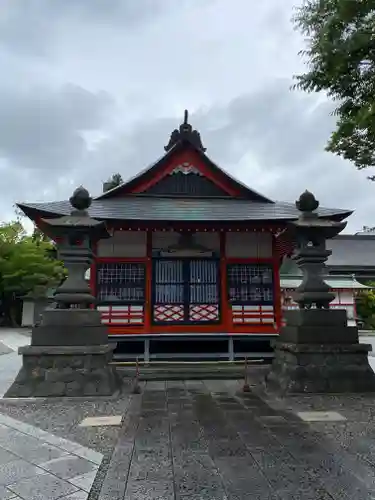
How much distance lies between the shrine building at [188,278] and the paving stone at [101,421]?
4.30 metres

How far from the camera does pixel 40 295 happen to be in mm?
23594

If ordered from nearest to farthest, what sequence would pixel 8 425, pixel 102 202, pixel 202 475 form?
pixel 202 475, pixel 8 425, pixel 102 202

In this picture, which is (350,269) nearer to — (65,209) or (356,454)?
(65,209)

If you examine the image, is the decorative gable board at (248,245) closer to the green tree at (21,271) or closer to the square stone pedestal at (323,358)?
the square stone pedestal at (323,358)

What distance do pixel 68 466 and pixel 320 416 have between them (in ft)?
11.5

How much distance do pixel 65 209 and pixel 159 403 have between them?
5841 millimetres

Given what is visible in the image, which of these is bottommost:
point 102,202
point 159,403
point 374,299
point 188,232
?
point 159,403

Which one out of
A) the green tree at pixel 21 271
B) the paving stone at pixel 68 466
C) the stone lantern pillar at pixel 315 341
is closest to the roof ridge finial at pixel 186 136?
the stone lantern pillar at pixel 315 341

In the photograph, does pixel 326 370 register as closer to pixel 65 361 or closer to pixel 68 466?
pixel 65 361

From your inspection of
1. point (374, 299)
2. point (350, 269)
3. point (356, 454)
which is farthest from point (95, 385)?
point (350, 269)

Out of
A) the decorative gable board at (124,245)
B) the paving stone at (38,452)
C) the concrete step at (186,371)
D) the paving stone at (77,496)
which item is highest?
the decorative gable board at (124,245)

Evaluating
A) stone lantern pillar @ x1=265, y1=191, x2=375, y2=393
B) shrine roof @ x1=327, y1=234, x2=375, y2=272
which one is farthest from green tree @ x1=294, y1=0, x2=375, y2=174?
shrine roof @ x1=327, y1=234, x2=375, y2=272

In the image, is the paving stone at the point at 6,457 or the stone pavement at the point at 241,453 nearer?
the stone pavement at the point at 241,453

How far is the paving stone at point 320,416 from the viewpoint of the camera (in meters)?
5.27
